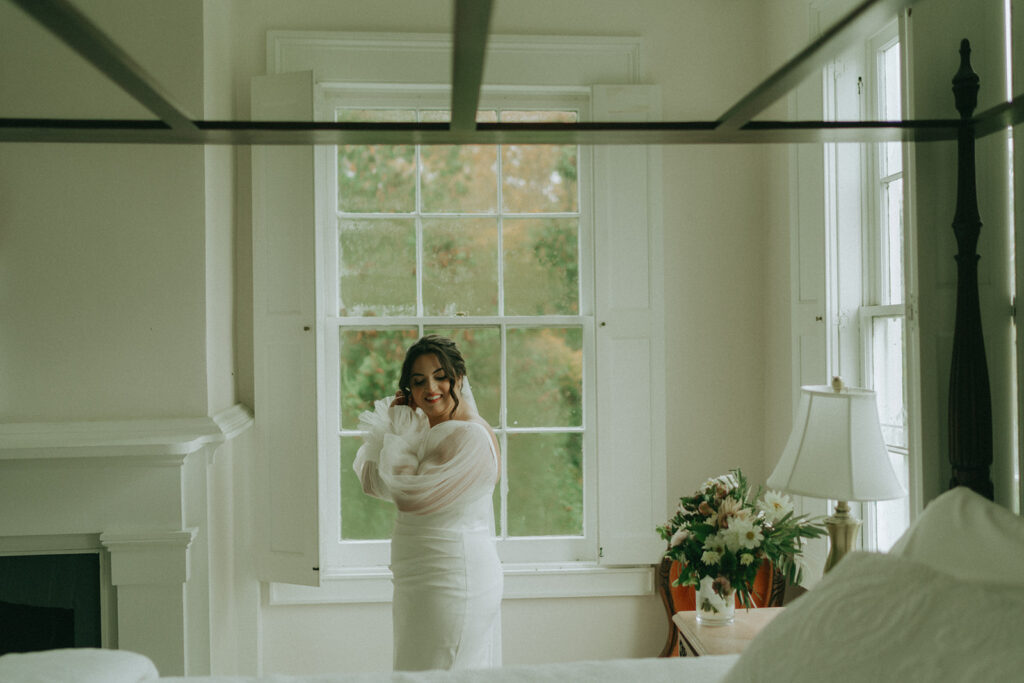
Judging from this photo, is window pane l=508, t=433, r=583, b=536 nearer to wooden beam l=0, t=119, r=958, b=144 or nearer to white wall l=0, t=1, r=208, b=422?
white wall l=0, t=1, r=208, b=422

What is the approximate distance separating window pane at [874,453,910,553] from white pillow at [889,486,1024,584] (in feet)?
4.94

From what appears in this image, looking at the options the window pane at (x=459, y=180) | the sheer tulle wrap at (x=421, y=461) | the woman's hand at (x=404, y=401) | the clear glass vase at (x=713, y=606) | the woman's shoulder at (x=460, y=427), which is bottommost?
the clear glass vase at (x=713, y=606)

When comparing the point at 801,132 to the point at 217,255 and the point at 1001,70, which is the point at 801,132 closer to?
the point at 1001,70

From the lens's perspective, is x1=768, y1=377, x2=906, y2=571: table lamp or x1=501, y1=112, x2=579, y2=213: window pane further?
x1=501, y1=112, x2=579, y2=213: window pane

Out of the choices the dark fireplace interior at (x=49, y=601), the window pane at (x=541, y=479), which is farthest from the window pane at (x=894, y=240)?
the dark fireplace interior at (x=49, y=601)

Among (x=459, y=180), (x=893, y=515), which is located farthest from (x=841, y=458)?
(x=459, y=180)

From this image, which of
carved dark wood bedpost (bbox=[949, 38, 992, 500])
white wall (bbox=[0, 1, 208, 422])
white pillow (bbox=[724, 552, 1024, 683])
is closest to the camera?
white pillow (bbox=[724, 552, 1024, 683])

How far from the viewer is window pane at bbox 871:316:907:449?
2.63 m

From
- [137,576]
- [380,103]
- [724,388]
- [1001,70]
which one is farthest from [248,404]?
[1001,70]

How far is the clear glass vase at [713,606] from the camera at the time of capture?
2.34m

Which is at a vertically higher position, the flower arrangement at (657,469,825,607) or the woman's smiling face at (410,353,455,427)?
the woman's smiling face at (410,353,455,427)

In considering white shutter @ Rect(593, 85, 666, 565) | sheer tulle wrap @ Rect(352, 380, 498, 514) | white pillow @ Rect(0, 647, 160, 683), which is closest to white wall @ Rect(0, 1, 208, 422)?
sheer tulle wrap @ Rect(352, 380, 498, 514)

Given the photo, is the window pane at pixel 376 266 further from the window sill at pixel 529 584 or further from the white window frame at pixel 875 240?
the white window frame at pixel 875 240

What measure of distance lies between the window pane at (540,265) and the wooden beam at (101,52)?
2.19 metres
